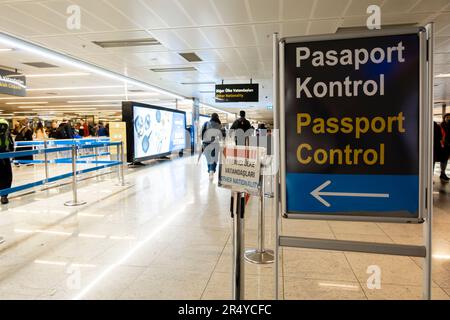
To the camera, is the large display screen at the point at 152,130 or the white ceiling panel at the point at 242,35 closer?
the white ceiling panel at the point at 242,35

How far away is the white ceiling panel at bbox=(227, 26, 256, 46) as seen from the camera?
554cm

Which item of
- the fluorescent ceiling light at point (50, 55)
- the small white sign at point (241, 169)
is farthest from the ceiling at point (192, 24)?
the small white sign at point (241, 169)

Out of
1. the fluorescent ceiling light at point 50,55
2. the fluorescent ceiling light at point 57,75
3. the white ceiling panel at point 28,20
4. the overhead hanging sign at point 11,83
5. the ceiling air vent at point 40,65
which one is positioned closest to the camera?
the white ceiling panel at point 28,20

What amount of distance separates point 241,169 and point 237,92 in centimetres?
854

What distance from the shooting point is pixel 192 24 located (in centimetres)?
530

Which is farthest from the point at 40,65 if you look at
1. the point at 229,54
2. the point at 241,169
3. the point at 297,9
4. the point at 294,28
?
the point at 241,169

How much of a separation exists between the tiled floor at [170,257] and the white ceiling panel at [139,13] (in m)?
2.85

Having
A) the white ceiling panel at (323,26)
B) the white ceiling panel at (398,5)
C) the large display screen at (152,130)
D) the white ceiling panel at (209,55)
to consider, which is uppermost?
the white ceiling panel at (209,55)

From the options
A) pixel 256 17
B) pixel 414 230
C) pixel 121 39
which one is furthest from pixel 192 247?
pixel 121 39

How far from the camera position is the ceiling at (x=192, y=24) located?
452 cm

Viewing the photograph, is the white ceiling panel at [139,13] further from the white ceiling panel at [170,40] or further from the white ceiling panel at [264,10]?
the white ceiling panel at [264,10]

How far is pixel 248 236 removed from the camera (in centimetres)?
368
